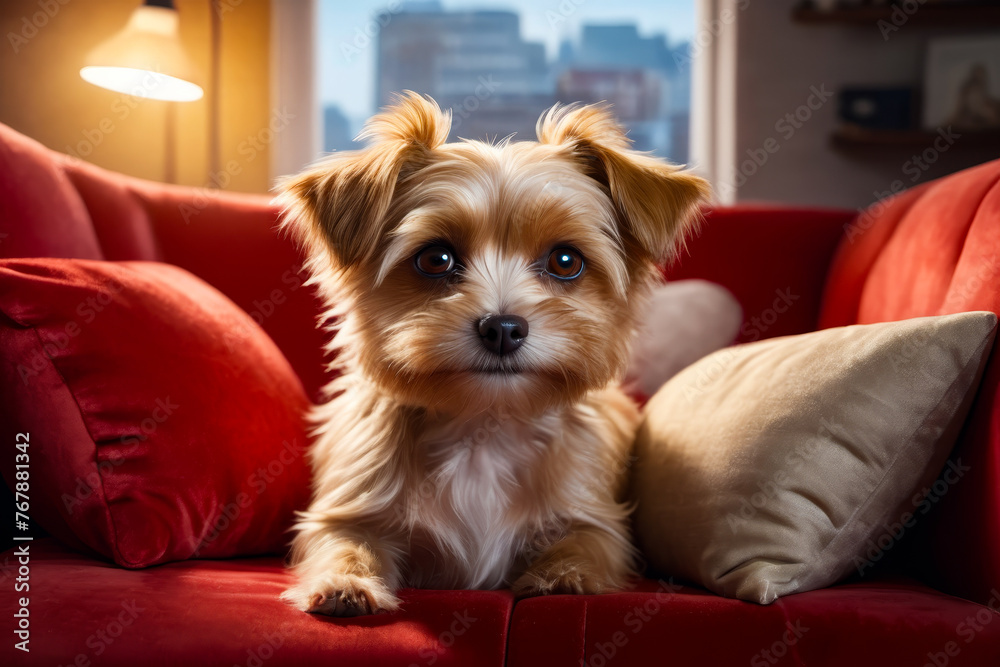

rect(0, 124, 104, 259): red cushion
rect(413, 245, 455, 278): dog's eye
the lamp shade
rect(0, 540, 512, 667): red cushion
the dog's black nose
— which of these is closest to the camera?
rect(0, 540, 512, 667): red cushion

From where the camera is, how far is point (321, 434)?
6.88 feet

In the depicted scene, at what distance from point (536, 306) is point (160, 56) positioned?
8.67ft

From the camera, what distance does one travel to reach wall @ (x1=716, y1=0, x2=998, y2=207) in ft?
14.6

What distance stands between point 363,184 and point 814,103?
369 centimetres

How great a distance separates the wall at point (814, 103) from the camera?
14.6 feet

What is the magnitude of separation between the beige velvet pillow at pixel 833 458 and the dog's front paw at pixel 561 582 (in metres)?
0.22

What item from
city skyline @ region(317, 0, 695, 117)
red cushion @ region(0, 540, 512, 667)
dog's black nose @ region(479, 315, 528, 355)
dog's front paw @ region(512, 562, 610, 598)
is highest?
city skyline @ region(317, 0, 695, 117)

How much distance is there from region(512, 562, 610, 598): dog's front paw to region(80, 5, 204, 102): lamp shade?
9.37 feet

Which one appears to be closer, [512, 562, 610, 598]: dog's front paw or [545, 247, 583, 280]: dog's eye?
[512, 562, 610, 598]: dog's front paw

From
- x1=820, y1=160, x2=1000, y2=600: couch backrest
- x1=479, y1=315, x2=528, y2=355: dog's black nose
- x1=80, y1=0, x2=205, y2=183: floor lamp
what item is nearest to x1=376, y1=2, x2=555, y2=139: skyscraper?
x1=80, y1=0, x2=205, y2=183: floor lamp

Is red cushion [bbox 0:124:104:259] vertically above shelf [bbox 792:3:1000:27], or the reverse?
shelf [bbox 792:3:1000:27]

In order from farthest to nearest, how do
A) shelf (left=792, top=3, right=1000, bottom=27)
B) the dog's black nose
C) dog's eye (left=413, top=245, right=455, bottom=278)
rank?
1. shelf (left=792, top=3, right=1000, bottom=27)
2. dog's eye (left=413, top=245, right=455, bottom=278)
3. the dog's black nose

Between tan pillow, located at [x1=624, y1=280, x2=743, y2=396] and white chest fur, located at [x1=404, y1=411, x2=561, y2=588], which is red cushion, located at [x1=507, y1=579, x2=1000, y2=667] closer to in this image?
white chest fur, located at [x1=404, y1=411, x2=561, y2=588]

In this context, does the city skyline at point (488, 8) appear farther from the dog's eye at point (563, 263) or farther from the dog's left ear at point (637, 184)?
the dog's eye at point (563, 263)
